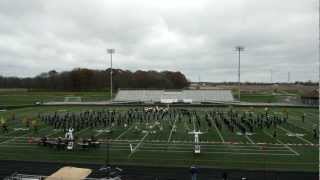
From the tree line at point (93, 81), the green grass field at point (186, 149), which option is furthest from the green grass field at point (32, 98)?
the green grass field at point (186, 149)

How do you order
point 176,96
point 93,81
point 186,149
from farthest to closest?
point 93,81, point 176,96, point 186,149

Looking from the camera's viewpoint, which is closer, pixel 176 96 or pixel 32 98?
pixel 176 96

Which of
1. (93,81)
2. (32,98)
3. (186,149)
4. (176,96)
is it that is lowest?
(186,149)

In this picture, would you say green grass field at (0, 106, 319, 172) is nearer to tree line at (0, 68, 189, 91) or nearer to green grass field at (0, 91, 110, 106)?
green grass field at (0, 91, 110, 106)

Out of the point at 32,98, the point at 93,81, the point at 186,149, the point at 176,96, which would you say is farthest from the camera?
the point at 93,81

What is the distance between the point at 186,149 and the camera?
2761 cm

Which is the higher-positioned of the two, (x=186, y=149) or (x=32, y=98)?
(x=32, y=98)

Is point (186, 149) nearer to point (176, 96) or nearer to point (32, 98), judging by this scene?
→ point (176, 96)

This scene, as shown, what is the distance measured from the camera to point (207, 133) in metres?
35.0

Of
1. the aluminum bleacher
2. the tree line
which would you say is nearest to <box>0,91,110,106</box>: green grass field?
the aluminum bleacher

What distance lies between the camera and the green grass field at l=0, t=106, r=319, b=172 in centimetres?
2378

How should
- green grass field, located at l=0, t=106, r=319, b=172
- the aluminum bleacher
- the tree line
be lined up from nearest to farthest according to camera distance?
green grass field, located at l=0, t=106, r=319, b=172
the aluminum bleacher
the tree line

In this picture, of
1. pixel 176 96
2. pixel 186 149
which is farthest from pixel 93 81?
pixel 186 149

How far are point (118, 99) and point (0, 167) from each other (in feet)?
201
